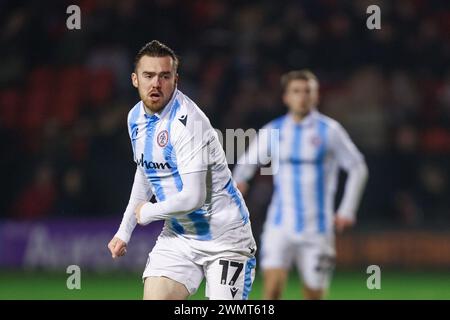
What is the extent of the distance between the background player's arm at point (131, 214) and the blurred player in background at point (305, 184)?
272 centimetres

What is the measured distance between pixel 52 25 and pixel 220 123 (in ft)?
9.74

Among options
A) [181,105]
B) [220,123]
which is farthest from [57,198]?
[181,105]

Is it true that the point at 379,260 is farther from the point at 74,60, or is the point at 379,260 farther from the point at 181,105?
the point at 181,105

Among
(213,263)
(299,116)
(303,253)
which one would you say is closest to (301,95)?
(299,116)

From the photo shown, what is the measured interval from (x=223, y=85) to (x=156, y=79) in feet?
27.4

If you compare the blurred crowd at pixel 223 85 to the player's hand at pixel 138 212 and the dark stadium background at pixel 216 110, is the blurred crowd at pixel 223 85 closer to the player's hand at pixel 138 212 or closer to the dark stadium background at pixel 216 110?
the dark stadium background at pixel 216 110

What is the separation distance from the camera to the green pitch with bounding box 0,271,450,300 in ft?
33.4

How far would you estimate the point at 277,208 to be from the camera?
8.70m

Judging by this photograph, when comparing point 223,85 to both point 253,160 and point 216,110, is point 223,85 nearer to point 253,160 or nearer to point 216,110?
point 216,110

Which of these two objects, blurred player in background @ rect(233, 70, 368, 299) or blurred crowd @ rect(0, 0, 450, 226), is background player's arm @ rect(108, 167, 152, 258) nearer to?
blurred player in background @ rect(233, 70, 368, 299)

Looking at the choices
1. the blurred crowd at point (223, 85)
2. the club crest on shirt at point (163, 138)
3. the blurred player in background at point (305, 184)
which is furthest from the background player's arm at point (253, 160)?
the blurred crowd at point (223, 85)

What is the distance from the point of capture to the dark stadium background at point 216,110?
40.1ft

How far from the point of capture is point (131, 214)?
584 centimetres

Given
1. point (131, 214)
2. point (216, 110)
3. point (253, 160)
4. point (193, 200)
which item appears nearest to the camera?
point (193, 200)
